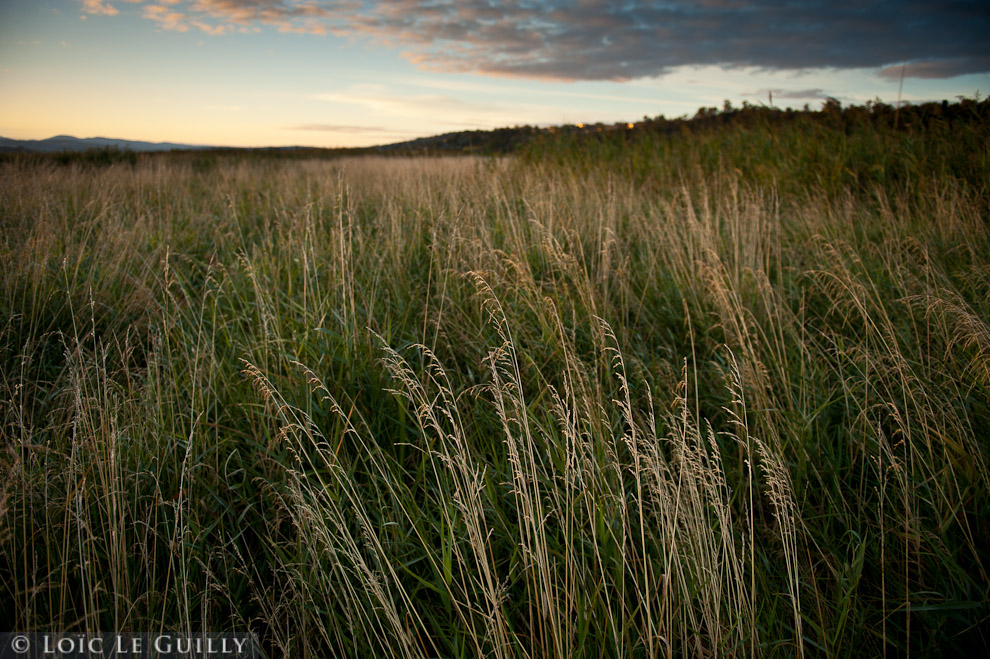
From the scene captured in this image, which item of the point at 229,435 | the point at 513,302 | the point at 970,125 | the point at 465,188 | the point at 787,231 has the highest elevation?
the point at 970,125

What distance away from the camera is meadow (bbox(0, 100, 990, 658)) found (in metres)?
1.53

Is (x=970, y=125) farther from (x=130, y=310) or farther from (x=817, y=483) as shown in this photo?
(x=130, y=310)

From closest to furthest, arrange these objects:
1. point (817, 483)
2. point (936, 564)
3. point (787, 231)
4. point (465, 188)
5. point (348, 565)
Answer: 1. point (936, 564)
2. point (348, 565)
3. point (817, 483)
4. point (787, 231)
5. point (465, 188)

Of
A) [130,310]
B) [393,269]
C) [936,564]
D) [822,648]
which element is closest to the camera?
[822,648]

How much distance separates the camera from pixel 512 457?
1.47 m

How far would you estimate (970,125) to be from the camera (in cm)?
603

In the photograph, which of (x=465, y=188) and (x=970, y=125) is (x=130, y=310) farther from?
(x=970, y=125)

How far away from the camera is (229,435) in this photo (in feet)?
7.57

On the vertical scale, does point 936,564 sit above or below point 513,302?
below

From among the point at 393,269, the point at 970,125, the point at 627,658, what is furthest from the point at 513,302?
the point at 970,125

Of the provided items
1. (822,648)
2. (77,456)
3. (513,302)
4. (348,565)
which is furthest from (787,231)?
(77,456)

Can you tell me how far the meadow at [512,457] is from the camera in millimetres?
1529

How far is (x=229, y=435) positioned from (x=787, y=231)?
558 centimetres

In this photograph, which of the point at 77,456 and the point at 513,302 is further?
the point at 513,302
